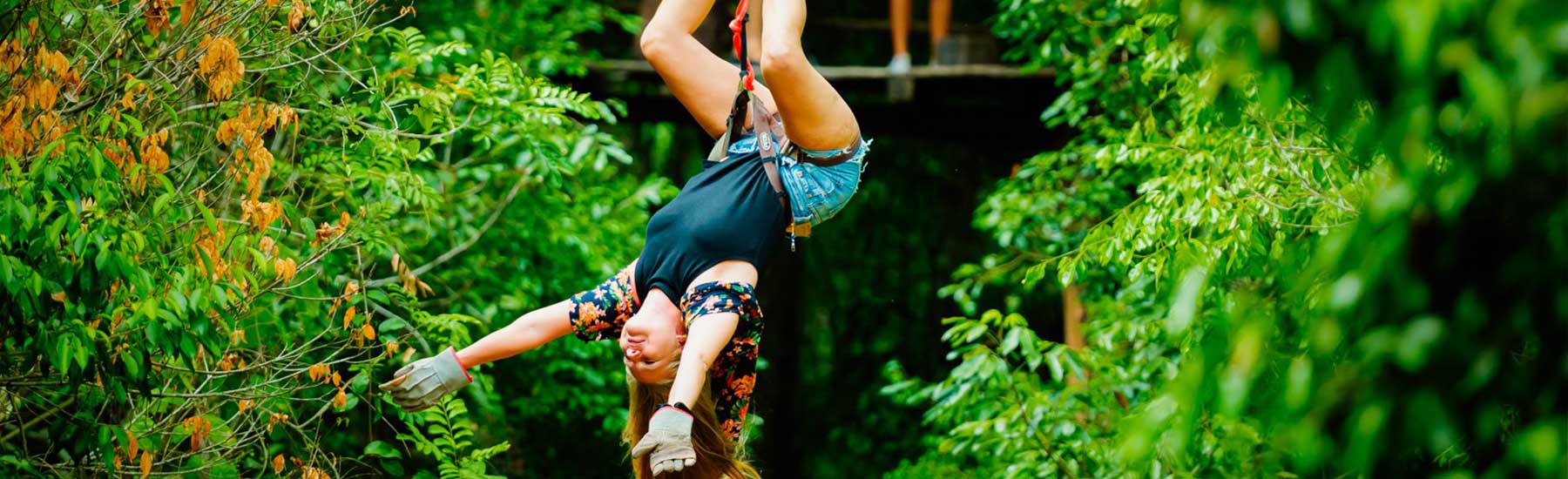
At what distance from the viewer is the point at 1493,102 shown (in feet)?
4.25

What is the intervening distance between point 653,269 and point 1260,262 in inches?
63.4

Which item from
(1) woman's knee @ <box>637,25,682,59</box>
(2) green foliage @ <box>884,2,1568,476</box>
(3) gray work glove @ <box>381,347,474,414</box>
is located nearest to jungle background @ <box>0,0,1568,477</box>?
(2) green foliage @ <box>884,2,1568,476</box>

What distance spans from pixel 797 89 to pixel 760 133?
0.22 m

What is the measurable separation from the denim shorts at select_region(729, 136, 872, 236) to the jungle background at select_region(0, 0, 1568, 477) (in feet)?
2.25

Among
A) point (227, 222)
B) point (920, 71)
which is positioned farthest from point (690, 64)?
point (920, 71)

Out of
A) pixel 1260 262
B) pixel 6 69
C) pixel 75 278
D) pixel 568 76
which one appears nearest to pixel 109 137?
pixel 6 69

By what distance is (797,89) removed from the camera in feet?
9.08

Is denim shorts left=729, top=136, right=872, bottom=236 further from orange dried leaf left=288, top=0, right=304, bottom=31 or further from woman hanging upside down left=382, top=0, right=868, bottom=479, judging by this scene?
orange dried leaf left=288, top=0, right=304, bottom=31

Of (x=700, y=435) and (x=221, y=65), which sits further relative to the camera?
(x=221, y=65)

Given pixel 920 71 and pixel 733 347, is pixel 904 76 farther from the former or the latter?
pixel 733 347

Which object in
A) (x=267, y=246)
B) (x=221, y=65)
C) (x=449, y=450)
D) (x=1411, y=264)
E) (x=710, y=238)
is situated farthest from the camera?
(x=449, y=450)

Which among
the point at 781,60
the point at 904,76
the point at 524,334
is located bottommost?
the point at 904,76

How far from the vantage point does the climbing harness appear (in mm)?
2938

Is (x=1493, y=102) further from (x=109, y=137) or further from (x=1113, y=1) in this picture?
(x=1113, y=1)
